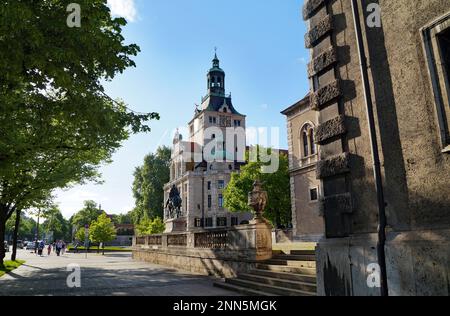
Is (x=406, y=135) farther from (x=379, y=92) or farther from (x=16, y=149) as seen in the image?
(x=16, y=149)

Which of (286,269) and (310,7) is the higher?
(310,7)

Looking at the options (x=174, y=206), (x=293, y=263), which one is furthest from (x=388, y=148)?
(x=174, y=206)

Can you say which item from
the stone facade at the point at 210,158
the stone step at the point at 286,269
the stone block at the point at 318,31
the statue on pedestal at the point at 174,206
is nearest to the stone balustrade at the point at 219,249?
the stone step at the point at 286,269

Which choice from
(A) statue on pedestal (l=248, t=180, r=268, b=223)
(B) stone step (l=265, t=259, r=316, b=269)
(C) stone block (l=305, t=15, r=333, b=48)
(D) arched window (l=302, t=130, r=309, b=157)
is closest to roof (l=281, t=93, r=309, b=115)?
(D) arched window (l=302, t=130, r=309, b=157)

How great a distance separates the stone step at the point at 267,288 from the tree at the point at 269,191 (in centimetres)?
3213

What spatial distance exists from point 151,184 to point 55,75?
220 feet

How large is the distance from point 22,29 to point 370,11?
8.17 metres

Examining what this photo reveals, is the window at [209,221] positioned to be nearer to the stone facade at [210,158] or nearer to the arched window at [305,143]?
the stone facade at [210,158]

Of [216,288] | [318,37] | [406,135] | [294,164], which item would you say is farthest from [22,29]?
Answer: [294,164]

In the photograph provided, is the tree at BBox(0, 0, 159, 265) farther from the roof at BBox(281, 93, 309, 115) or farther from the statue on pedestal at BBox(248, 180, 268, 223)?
the roof at BBox(281, 93, 309, 115)

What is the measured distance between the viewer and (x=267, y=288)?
1034cm

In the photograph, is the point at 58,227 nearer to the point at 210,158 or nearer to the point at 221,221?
the point at 210,158

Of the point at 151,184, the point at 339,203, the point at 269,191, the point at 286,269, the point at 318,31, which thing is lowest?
the point at 286,269

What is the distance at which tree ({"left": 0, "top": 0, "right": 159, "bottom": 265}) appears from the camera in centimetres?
880
